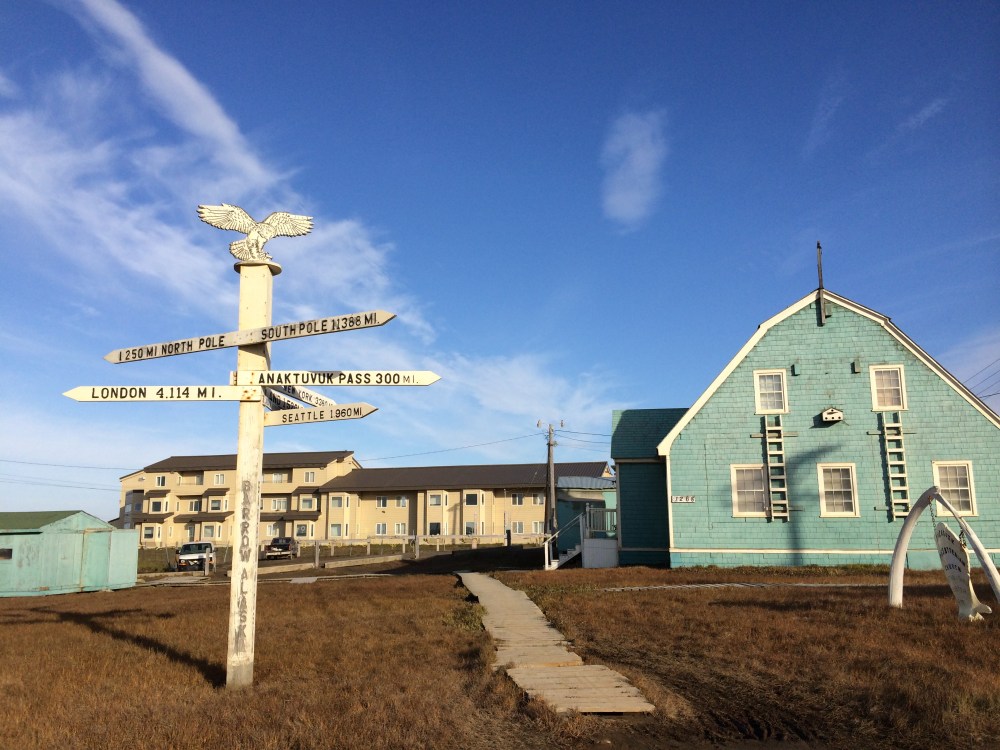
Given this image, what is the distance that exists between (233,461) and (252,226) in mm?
67025

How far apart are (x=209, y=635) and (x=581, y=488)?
93.6 ft

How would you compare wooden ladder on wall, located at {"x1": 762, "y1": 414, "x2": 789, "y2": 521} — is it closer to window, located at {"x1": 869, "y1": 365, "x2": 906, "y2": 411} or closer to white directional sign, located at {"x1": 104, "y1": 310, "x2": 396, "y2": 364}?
window, located at {"x1": 869, "y1": 365, "x2": 906, "y2": 411}

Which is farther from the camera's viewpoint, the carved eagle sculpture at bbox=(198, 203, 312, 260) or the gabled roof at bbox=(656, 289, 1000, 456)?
the gabled roof at bbox=(656, 289, 1000, 456)

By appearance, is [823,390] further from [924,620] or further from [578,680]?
[578,680]

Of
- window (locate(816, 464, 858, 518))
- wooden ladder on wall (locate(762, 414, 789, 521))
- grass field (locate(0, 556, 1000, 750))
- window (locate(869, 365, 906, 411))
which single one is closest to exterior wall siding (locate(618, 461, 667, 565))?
wooden ladder on wall (locate(762, 414, 789, 521))

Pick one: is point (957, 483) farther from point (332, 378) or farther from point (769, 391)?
point (332, 378)

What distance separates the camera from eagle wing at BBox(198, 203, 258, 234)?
371 inches

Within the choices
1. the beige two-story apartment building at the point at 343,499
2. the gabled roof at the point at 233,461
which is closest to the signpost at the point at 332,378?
the beige two-story apartment building at the point at 343,499

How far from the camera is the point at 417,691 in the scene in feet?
26.7

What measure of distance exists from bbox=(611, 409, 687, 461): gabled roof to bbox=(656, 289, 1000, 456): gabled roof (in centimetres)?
155

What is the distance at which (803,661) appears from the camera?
30.3 ft

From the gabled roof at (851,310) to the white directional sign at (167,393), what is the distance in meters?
17.0

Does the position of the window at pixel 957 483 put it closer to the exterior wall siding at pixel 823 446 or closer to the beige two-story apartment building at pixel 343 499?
the exterior wall siding at pixel 823 446

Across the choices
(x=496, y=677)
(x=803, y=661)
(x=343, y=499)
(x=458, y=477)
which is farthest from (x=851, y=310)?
(x=343, y=499)
